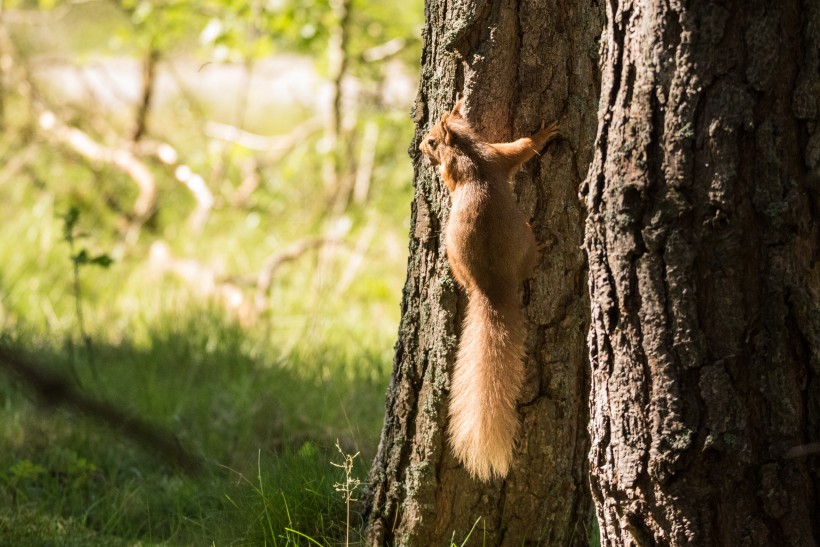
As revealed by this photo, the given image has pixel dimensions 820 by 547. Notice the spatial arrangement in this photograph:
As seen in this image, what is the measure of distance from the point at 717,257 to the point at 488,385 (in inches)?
29.3

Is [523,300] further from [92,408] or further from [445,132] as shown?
[92,408]

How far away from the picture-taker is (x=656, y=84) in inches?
65.1

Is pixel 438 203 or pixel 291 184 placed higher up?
pixel 291 184

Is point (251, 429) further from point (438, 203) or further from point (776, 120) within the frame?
point (776, 120)

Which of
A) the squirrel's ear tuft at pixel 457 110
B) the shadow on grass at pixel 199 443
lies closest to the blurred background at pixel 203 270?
the shadow on grass at pixel 199 443

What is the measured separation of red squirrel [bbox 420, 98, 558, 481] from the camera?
7.22ft

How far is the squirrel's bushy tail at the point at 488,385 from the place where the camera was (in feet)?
7.18

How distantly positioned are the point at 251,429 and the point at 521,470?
1.60m

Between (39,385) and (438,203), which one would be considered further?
(438,203)

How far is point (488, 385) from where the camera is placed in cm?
222

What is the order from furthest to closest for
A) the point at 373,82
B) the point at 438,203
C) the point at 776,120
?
the point at 373,82 → the point at 438,203 → the point at 776,120

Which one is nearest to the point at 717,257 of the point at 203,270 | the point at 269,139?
the point at 203,270

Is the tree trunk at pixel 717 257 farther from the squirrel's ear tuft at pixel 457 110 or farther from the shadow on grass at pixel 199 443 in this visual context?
the shadow on grass at pixel 199 443

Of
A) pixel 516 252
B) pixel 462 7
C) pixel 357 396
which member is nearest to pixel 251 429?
pixel 357 396
